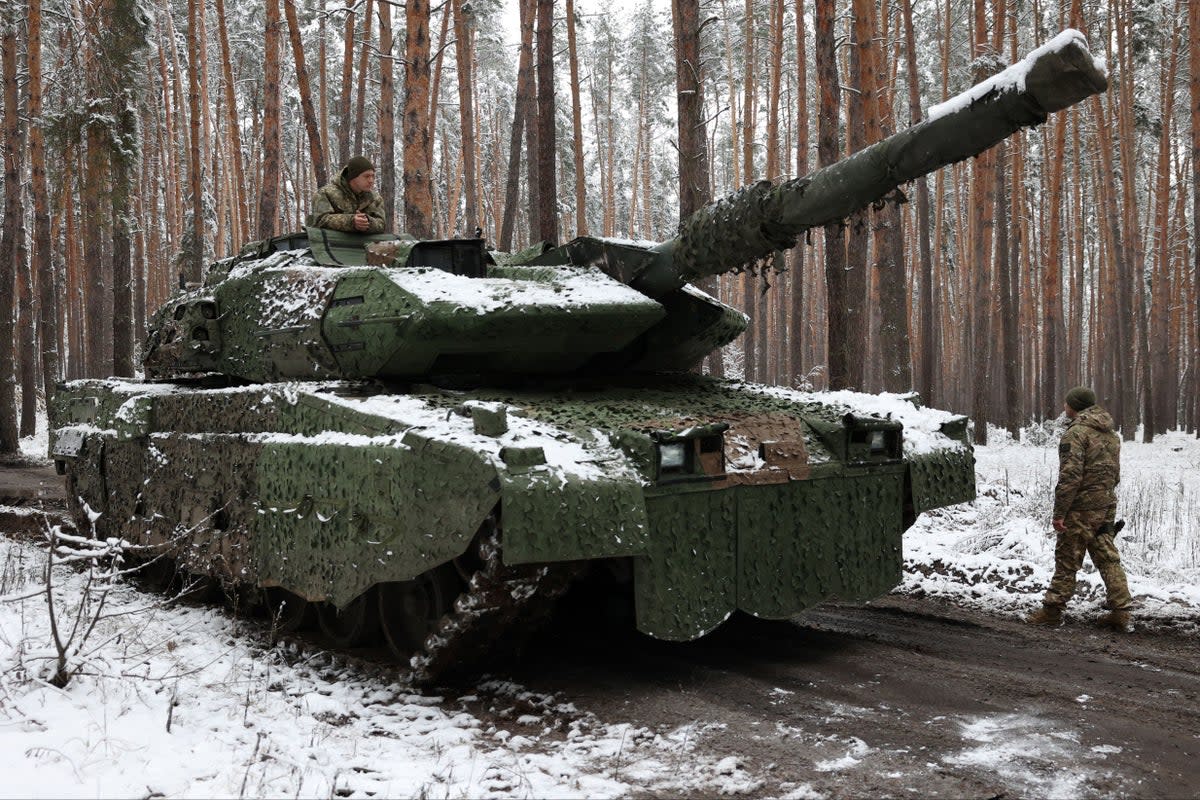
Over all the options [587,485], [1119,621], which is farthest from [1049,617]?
[587,485]

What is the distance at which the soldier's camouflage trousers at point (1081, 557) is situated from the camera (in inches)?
251

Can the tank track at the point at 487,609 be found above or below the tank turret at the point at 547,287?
below

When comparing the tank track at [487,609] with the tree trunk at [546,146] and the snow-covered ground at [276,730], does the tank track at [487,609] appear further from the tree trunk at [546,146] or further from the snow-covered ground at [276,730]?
the tree trunk at [546,146]

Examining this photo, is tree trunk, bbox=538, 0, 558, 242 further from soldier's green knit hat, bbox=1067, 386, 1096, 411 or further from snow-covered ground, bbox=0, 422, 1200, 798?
snow-covered ground, bbox=0, 422, 1200, 798

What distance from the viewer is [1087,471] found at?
6.70 m

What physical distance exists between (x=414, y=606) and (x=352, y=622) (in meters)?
0.62

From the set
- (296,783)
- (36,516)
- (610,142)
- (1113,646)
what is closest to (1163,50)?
(610,142)

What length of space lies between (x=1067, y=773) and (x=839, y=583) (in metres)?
1.78

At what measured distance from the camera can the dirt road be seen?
3.89 meters

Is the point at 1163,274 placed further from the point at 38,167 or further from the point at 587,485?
the point at 587,485

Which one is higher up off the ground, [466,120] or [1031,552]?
[466,120]

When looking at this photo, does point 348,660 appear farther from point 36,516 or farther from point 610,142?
point 610,142

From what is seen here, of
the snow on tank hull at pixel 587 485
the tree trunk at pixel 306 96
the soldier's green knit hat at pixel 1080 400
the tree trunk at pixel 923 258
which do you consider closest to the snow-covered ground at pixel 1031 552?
the soldier's green knit hat at pixel 1080 400

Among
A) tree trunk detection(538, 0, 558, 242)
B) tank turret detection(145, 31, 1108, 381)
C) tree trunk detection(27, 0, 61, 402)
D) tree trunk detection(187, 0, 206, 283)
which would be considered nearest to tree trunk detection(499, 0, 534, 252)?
tree trunk detection(187, 0, 206, 283)
